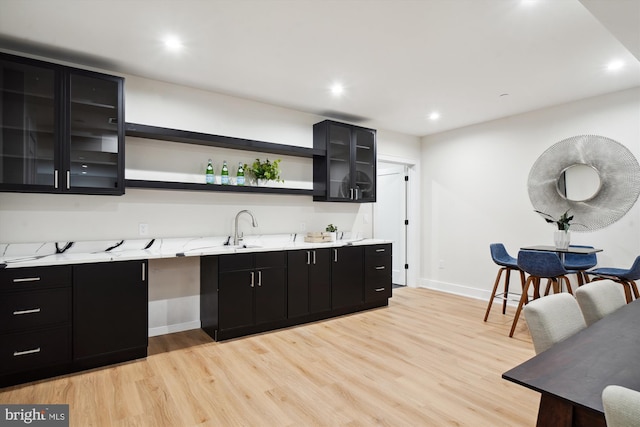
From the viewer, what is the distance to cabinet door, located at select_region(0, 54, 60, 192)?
8.79 feet

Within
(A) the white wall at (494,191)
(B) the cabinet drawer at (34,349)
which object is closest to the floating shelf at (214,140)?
(B) the cabinet drawer at (34,349)

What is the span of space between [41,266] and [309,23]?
8.56ft

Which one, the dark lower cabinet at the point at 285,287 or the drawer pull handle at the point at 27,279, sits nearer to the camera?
the drawer pull handle at the point at 27,279

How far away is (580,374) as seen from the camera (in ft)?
3.42

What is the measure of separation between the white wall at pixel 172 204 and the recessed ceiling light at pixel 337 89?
0.78m

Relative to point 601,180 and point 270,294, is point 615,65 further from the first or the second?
point 270,294

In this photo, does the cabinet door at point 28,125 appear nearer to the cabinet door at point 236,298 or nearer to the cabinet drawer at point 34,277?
the cabinet drawer at point 34,277

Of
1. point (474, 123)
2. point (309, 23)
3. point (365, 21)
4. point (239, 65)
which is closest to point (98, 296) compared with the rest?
point (239, 65)

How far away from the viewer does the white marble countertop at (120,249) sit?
2.71m

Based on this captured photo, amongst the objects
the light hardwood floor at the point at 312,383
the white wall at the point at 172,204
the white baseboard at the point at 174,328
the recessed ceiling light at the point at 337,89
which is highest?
the recessed ceiling light at the point at 337,89

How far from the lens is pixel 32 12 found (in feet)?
7.83

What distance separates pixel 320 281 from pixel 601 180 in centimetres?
334

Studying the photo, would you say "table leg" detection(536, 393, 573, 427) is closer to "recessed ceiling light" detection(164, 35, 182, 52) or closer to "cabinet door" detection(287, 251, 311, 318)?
"cabinet door" detection(287, 251, 311, 318)

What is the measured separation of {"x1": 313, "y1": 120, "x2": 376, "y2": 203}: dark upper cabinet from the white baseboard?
2.05 meters
